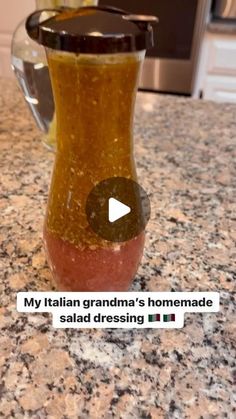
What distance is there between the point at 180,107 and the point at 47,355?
0.74m

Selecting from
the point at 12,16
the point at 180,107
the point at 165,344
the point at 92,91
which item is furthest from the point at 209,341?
the point at 12,16

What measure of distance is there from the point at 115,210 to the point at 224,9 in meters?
1.72

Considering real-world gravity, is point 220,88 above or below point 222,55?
below

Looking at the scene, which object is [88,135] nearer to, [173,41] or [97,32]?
[97,32]

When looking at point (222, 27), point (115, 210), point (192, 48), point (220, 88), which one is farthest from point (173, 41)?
point (115, 210)

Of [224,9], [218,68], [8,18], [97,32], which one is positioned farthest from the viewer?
[8,18]

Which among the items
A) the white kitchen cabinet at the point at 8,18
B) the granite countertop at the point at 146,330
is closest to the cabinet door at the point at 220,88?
the white kitchen cabinet at the point at 8,18

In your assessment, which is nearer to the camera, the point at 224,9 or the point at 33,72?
the point at 33,72

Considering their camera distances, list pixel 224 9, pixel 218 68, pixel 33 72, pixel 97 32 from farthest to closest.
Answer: pixel 218 68 < pixel 224 9 < pixel 33 72 < pixel 97 32

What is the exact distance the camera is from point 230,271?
494mm

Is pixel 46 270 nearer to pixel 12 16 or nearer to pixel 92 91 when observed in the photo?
pixel 92 91

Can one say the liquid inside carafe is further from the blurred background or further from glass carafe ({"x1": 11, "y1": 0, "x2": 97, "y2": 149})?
the blurred background

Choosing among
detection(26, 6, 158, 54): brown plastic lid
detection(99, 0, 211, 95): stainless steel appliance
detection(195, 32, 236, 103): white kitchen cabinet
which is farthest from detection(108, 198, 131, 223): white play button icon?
detection(195, 32, 236, 103): white kitchen cabinet

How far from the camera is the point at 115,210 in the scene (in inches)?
14.9
